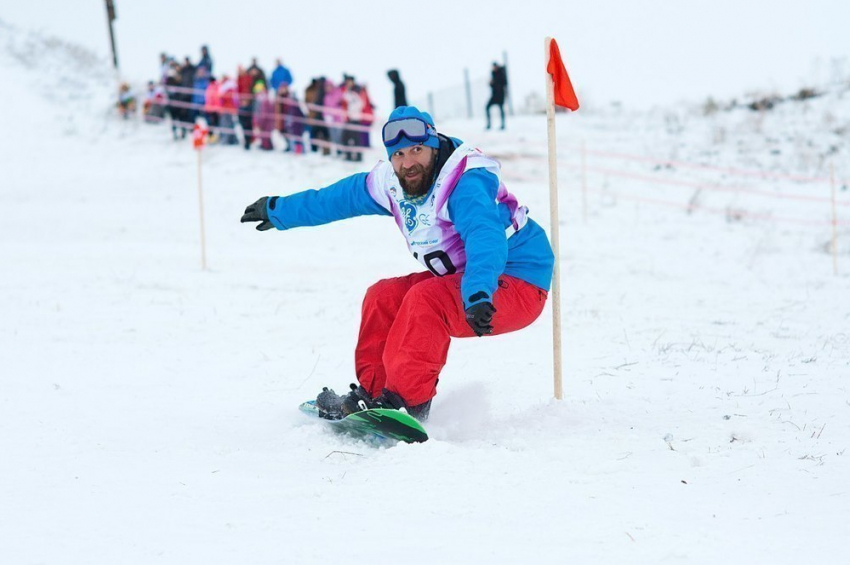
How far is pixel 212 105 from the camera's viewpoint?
1845 centimetres

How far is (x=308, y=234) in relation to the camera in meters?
13.3

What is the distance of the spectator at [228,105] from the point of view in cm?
1808

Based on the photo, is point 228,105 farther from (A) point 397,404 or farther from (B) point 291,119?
(A) point 397,404

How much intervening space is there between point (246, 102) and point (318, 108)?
177 cm

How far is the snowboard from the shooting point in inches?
143

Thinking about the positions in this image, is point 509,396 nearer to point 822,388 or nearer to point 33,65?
point 822,388

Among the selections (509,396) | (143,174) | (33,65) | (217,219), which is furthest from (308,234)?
(33,65)

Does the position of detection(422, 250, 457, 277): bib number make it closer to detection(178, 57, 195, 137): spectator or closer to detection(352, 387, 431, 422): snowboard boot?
detection(352, 387, 431, 422): snowboard boot

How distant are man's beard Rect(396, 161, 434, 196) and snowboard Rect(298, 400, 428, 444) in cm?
104

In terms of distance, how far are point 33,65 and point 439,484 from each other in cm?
2875

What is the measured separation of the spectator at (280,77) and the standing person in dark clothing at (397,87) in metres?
2.38

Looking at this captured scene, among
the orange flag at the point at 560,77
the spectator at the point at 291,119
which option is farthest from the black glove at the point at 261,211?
the spectator at the point at 291,119

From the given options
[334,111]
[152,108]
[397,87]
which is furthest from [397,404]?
[152,108]

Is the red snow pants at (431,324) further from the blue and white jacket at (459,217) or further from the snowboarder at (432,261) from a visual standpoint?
the blue and white jacket at (459,217)
